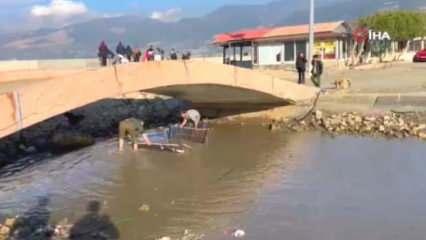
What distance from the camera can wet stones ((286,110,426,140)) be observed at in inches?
1072

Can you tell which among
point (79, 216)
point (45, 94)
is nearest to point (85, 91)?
point (45, 94)

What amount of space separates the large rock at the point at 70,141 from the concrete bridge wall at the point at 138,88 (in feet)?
8.83

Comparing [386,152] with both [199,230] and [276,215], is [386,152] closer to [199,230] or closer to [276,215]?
[276,215]

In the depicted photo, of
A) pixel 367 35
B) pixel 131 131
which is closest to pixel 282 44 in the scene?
pixel 367 35

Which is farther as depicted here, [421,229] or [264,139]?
[264,139]

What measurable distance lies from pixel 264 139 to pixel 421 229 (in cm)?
1453

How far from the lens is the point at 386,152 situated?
2389 cm

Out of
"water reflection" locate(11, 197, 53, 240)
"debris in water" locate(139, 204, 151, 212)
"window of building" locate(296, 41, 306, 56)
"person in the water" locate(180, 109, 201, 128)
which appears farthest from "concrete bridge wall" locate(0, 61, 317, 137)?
"window of building" locate(296, 41, 306, 56)

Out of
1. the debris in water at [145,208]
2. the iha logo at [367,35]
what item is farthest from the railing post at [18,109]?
the iha logo at [367,35]

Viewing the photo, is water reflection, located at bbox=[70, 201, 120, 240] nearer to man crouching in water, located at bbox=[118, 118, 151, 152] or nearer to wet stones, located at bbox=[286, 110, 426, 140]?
man crouching in water, located at bbox=[118, 118, 151, 152]

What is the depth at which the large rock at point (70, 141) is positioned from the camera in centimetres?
2803

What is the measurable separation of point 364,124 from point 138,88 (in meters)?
10.2

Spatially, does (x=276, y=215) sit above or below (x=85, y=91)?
below

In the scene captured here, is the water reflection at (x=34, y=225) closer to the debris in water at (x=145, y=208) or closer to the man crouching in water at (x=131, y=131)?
the debris in water at (x=145, y=208)
